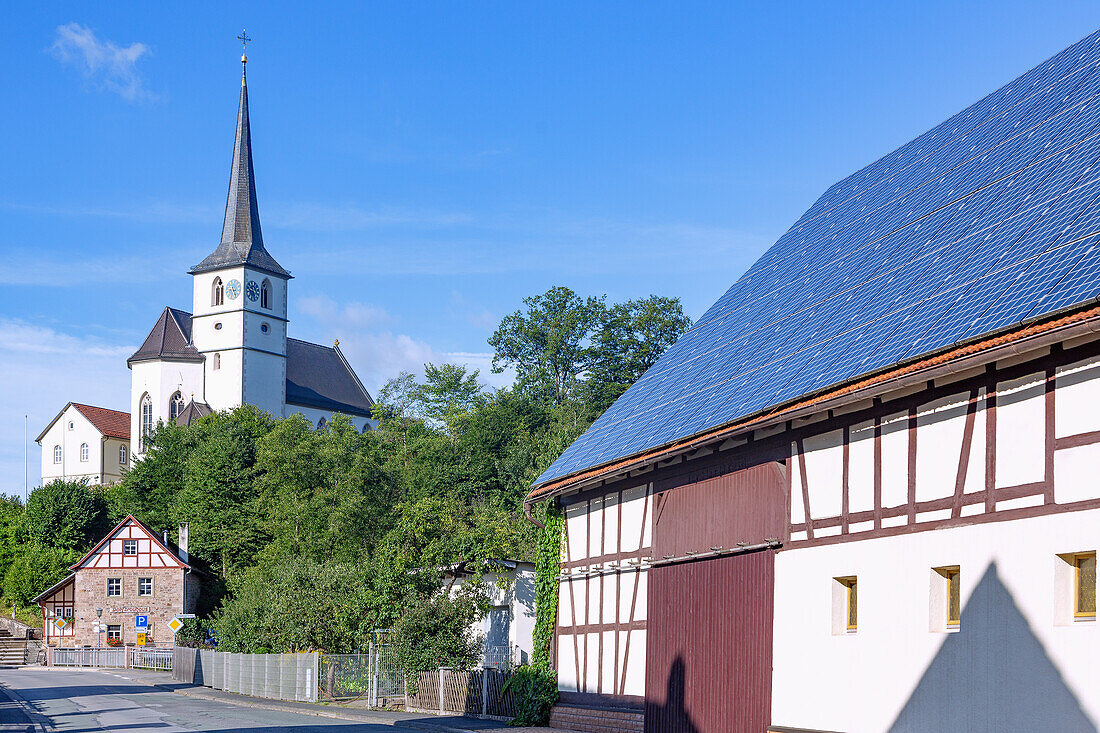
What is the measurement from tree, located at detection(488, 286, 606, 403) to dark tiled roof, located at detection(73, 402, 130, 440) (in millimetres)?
48629

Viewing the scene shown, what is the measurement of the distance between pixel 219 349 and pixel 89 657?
45.3 m

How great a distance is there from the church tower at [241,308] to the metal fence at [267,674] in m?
65.4

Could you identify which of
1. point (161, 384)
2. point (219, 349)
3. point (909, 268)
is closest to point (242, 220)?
point (219, 349)

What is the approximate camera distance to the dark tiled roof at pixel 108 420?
4454 inches

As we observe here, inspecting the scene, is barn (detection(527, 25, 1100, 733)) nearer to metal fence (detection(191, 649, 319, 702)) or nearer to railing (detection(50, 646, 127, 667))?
metal fence (detection(191, 649, 319, 702))

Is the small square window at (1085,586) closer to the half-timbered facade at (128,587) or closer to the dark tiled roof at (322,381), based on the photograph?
the half-timbered facade at (128,587)

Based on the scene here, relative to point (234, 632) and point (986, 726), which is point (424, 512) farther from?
point (986, 726)

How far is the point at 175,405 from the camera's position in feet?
356

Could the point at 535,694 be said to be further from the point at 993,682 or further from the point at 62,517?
the point at 62,517

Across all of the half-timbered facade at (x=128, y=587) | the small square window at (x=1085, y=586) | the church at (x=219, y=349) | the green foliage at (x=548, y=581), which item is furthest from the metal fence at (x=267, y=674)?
the church at (x=219, y=349)

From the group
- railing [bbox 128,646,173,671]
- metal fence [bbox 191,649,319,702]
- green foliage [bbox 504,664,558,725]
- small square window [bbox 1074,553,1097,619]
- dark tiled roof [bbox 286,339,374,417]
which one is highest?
dark tiled roof [bbox 286,339,374,417]

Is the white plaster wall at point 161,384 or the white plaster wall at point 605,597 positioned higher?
the white plaster wall at point 161,384

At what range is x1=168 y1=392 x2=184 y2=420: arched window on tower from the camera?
10800 cm

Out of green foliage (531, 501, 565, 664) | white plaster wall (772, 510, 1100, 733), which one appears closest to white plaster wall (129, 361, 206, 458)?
green foliage (531, 501, 565, 664)
